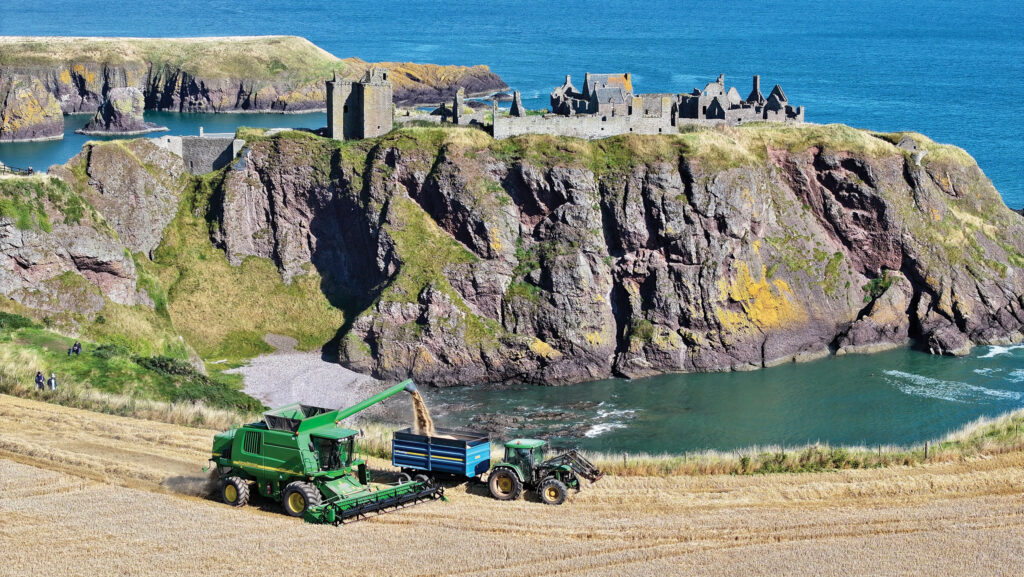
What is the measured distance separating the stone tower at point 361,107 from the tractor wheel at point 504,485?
48956 mm

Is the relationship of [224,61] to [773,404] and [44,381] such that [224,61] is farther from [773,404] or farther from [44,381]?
[44,381]

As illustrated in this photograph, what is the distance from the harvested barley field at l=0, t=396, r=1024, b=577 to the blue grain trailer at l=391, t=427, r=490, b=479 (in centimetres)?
74

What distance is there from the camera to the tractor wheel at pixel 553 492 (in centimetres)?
3412

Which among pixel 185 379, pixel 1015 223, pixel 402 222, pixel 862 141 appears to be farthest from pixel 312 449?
pixel 1015 223

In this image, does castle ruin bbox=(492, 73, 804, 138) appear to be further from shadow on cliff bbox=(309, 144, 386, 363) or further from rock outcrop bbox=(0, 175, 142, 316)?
rock outcrop bbox=(0, 175, 142, 316)

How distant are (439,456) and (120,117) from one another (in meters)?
114

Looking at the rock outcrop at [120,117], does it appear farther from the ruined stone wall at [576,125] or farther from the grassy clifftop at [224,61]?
the ruined stone wall at [576,125]

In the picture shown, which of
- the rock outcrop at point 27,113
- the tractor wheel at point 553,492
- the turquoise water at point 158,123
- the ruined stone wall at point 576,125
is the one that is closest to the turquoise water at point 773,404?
the ruined stone wall at point 576,125

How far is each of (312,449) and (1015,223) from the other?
217 ft

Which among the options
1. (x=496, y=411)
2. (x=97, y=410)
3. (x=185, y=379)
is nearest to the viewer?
(x=97, y=410)

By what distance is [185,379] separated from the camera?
57094 millimetres

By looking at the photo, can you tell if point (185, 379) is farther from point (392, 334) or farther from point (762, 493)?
point (762, 493)

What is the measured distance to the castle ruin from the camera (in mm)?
78438

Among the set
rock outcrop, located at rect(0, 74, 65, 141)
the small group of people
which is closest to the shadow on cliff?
the small group of people
